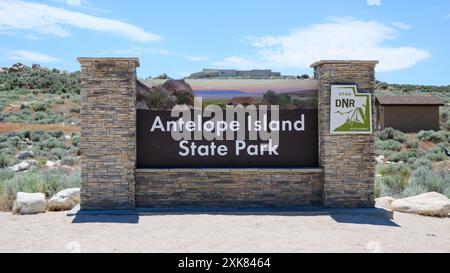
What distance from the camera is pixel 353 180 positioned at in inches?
487

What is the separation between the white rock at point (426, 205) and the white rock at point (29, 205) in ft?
27.6

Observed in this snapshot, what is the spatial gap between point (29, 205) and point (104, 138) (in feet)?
7.63

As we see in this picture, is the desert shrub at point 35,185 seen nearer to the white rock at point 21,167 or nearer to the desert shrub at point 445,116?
the white rock at point 21,167

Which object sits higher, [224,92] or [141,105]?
[224,92]

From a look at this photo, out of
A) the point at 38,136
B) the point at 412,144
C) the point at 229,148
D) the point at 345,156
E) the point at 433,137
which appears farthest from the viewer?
the point at 433,137

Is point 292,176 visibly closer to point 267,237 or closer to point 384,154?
point 267,237

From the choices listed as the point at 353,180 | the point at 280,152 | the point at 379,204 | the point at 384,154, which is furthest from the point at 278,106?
the point at 384,154

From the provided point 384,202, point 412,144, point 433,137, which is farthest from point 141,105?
point 433,137

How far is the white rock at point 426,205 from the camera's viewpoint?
12.4m

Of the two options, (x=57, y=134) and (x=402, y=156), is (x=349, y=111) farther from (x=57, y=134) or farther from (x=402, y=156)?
(x=57, y=134)

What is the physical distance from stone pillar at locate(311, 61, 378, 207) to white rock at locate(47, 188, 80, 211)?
5.99m

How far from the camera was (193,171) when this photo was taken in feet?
40.3

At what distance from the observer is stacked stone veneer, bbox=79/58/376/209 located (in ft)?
39.3
